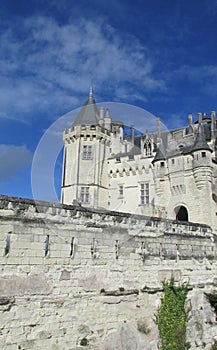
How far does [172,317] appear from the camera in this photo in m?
8.70

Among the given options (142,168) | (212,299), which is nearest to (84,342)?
(212,299)

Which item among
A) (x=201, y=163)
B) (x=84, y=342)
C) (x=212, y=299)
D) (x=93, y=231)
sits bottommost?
(x=84, y=342)

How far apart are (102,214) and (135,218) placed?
4.06ft

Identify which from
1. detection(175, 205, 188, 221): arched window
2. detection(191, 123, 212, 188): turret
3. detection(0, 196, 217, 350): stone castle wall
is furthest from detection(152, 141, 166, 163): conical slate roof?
detection(0, 196, 217, 350): stone castle wall

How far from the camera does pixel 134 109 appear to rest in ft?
29.0

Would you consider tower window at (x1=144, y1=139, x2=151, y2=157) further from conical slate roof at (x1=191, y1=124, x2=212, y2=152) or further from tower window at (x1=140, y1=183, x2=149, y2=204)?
conical slate roof at (x1=191, y1=124, x2=212, y2=152)

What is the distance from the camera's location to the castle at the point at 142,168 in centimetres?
2212

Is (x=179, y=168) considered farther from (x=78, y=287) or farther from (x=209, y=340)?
(x=78, y=287)

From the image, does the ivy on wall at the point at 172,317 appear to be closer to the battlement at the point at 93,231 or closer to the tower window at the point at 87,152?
the battlement at the point at 93,231

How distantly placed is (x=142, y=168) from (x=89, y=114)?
28.8 ft

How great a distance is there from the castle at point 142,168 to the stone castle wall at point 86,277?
12.8 m

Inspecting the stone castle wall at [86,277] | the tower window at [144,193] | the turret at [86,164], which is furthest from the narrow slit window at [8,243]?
the tower window at [144,193]

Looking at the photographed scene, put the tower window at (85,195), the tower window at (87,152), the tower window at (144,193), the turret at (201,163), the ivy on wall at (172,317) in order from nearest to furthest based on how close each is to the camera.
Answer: the ivy on wall at (172,317) → the turret at (201,163) → the tower window at (144,193) → the tower window at (85,195) → the tower window at (87,152)

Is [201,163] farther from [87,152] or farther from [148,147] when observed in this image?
[87,152]
